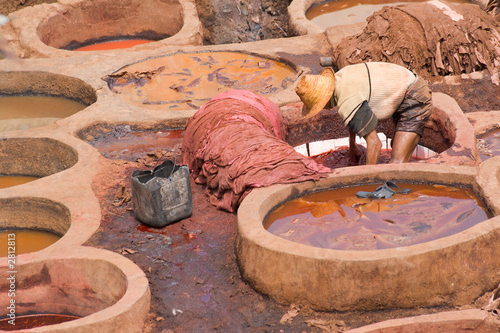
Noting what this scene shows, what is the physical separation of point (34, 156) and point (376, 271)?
422 centimetres

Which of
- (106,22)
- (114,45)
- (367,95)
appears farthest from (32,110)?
(367,95)

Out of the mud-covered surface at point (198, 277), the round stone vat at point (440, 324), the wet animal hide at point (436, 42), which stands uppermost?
the wet animal hide at point (436, 42)

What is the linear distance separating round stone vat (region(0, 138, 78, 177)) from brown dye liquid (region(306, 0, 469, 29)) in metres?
5.36

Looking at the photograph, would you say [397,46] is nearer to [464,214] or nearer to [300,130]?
[300,130]

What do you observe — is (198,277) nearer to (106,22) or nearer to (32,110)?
(32,110)

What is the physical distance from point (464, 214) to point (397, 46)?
3.25 meters

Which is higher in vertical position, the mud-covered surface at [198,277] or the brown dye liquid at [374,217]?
the brown dye liquid at [374,217]

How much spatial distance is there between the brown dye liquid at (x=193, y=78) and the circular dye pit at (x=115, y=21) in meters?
2.49

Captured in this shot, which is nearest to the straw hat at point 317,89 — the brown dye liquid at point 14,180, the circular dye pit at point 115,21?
the brown dye liquid at point 14,180

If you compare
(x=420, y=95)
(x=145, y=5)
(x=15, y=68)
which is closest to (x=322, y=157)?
(x=420, y=95)

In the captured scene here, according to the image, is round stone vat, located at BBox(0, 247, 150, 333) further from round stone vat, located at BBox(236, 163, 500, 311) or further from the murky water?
the murky water

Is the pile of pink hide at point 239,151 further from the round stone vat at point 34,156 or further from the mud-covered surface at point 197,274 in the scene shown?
the round stone vat at point 34,156

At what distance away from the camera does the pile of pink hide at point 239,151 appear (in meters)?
4.67

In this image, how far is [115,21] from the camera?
11.2 m
